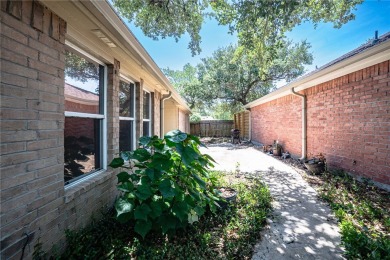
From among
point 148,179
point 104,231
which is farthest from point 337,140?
point 104,231

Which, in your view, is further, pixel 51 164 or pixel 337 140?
pixel 337 140

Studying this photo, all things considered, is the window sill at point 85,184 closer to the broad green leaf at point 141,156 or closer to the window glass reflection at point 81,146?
the window glass reflection at point 81,146

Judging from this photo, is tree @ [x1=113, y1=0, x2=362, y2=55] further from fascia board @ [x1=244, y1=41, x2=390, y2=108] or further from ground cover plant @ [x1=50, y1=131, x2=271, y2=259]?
ground cover plant @ [x1=50, y1=131, x2=271, y2=259]

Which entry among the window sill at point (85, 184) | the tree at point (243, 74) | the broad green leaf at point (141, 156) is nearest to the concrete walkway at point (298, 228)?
the broad green leaf at point (141, 156)

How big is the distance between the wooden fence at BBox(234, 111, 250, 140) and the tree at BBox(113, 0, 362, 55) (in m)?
8.82

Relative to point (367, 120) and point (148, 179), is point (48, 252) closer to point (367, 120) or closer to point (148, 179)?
point (148, 179)

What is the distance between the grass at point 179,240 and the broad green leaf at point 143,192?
57 centimetres

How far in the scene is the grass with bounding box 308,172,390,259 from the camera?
6.98 feet

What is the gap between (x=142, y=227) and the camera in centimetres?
215

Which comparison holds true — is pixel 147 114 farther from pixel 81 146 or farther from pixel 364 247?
pixel 364 247

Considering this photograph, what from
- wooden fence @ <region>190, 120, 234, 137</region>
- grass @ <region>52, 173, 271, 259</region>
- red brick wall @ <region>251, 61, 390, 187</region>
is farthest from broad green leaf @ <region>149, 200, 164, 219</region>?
wooden fence @ <region>190, 120, 234, 137</region>

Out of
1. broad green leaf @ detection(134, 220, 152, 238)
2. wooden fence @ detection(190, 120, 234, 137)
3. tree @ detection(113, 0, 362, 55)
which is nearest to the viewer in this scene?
broad green leaf @ detection(134, 220, 152, 238)

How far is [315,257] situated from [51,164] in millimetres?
2905

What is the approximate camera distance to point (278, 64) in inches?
686
